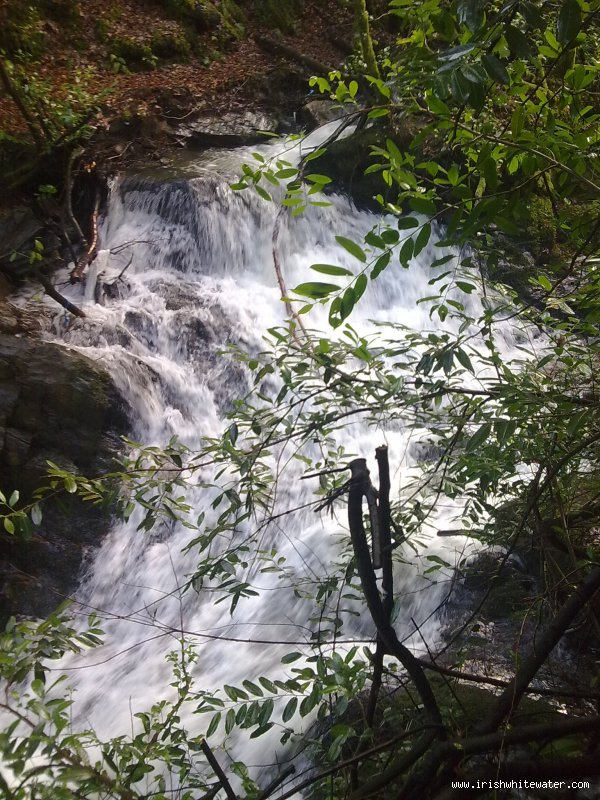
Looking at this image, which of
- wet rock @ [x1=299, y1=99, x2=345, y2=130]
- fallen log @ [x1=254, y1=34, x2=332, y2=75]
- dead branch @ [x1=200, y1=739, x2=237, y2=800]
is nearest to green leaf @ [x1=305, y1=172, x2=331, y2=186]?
dead branch @ [x1=200, y1=739, x2=237, y2=800]

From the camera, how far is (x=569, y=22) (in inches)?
46.0

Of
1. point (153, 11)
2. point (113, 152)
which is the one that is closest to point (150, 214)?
point (113, 152)

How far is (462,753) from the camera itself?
132 centimetres

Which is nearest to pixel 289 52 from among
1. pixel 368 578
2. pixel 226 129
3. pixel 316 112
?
pixel 316 112

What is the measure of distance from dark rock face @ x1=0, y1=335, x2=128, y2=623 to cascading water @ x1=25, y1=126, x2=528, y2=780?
0.25 m

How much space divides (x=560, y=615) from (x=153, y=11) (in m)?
13.0

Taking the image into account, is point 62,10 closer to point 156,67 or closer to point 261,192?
point 156,67

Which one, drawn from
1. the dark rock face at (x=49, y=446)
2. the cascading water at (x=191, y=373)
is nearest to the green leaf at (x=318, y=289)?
the cascading water at (x=191, y=373)

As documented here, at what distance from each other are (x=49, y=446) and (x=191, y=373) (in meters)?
1.76

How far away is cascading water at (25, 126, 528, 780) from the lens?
3771 millimetres

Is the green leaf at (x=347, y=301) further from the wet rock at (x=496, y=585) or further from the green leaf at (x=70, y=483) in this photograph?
the wet rock at (x=496, y=585)

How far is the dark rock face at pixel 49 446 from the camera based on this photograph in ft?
15.9

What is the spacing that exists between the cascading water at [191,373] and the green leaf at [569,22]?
5.94 ft

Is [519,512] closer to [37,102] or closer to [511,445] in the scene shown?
[511,445]
